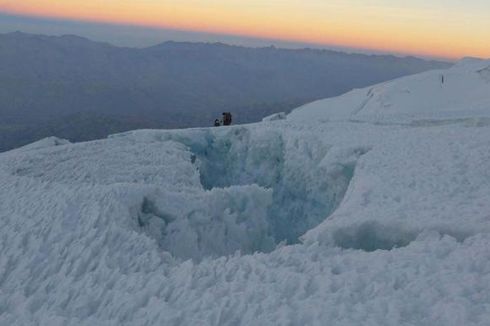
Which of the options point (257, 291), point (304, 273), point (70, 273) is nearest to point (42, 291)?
point (70, 273)

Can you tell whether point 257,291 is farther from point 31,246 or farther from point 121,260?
point 31,246

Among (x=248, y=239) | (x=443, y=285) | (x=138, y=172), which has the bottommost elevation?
(x=248, y=239)

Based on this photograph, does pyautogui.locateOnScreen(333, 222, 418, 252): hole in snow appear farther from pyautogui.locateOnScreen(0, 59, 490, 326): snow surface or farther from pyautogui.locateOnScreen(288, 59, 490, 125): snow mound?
pyautogui.locateOnScreen(288, 59, 490, 125): snow mound

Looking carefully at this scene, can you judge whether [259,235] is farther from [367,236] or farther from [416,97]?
[416,97]

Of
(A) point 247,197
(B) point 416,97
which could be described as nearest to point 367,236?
(A) point 247,197

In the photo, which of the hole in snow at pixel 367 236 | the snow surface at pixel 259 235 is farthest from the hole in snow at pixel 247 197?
the hole in snow at pixel 367 236

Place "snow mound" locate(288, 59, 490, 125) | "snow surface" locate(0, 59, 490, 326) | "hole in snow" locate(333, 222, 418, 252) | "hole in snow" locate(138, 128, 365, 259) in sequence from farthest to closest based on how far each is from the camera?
"snow mound" locate(288, 59, 490, 125), "hole in snow" locate(138, 128, 365, 259), "hole in snow" locate(333, 222, 418, 252), "snow surface" locate(0, 59, 490, 326)

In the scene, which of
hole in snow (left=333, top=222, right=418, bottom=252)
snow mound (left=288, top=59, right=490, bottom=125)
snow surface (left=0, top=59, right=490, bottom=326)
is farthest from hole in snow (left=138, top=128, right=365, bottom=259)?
snow mound (left=288, top=59, right=490, bottom=125)
